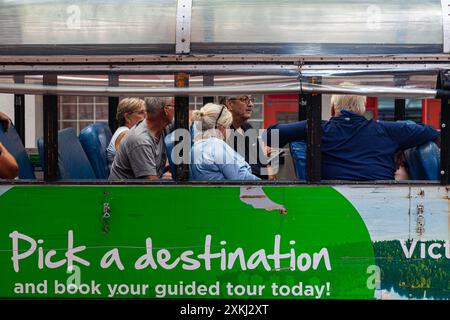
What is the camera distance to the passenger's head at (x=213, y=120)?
5125 mm

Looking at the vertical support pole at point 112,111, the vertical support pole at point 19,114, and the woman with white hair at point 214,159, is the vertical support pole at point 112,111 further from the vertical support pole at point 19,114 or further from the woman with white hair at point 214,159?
the woman with white hair at point 214,159

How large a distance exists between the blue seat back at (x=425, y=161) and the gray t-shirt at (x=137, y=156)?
5.48 feet

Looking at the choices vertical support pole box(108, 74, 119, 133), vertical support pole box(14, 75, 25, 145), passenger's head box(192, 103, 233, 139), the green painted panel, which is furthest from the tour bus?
vertical support pole box(108, 74, 119, 133)

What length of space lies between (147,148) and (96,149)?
0.89m

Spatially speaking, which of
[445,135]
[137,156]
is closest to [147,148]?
[137,156]

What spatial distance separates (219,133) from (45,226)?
1.26 meters

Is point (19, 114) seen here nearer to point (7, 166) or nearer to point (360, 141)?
point (7, 166)

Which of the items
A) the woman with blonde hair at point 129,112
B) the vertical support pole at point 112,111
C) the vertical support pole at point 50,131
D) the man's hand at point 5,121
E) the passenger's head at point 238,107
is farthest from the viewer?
the vertical support pole at point 112,111

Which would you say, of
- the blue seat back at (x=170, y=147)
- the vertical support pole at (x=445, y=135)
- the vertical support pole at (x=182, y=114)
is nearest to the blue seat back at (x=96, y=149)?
the blue seat back at (x=170, y=147)

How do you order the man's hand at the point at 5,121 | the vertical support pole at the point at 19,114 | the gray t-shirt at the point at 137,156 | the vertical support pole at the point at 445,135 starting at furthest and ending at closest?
1. the vertical support pole at the point at 19,114
2. the man's hand at the point at 5,121
3. the gray t-shirt at the point at 137,156
4. the vertical support pole at the point at 445,135

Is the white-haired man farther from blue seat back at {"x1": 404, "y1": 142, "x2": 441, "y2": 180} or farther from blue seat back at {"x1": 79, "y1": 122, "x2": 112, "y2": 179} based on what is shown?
blue seat back at {"x1": 79, "y1": 122, "x2": 112, "y2": 179}

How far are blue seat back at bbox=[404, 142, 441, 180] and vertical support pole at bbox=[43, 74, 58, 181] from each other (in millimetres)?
2272

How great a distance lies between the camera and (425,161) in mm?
4922

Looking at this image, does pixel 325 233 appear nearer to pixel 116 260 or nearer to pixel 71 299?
pixel 116 260
